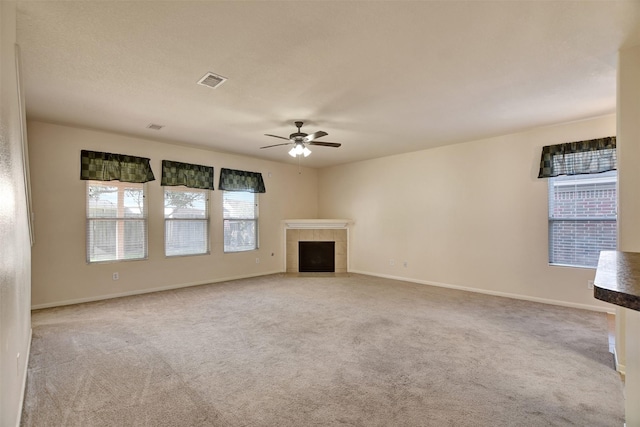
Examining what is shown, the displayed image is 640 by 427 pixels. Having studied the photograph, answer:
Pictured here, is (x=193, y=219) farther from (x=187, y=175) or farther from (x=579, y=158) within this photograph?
(x=579, y=158)

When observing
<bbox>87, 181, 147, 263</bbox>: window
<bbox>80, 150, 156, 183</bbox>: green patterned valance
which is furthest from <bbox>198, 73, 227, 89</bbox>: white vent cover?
<bbox>87, 181, 147, 263</bbox>: window

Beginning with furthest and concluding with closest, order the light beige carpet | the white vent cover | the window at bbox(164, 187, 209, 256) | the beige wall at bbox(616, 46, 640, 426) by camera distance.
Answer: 1. the window at bbox(164, 187, 209, 256)
2. the white vent cover
3. the beige wall at bbox(616, 46, 640, 426)
4. the light beige carpet

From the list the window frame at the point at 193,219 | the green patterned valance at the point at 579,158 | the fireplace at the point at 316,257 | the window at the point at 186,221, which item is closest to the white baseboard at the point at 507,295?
the fireplace at the point at 316,257

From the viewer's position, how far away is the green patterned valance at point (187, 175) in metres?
5.34

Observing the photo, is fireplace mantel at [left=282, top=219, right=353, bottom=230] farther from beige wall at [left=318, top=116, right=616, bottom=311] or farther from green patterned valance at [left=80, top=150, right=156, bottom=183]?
green patterned valance at [left=80, top=150, right=156, bottom=183]

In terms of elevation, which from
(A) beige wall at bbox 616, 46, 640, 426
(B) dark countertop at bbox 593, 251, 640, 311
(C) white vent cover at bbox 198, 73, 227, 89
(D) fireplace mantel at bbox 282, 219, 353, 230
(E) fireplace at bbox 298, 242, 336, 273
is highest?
(C) white vent cover at bbox 198, 73, 227, 89

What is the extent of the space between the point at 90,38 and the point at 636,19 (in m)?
3.88

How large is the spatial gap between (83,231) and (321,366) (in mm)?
4195

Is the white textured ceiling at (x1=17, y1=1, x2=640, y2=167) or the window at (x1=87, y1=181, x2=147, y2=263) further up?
the white textured ceiling at (x1=17, y1=1, x2=640, y2=167)

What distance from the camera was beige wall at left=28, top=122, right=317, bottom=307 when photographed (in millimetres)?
4242

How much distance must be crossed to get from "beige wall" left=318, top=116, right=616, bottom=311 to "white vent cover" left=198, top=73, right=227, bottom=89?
4.22m

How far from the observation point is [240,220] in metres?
6.46

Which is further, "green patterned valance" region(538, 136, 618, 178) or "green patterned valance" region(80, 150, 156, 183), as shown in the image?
"green patterned valance" region(80, 150, 156, 183)

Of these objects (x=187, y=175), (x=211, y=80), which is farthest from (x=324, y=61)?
(x=187, y=175)
